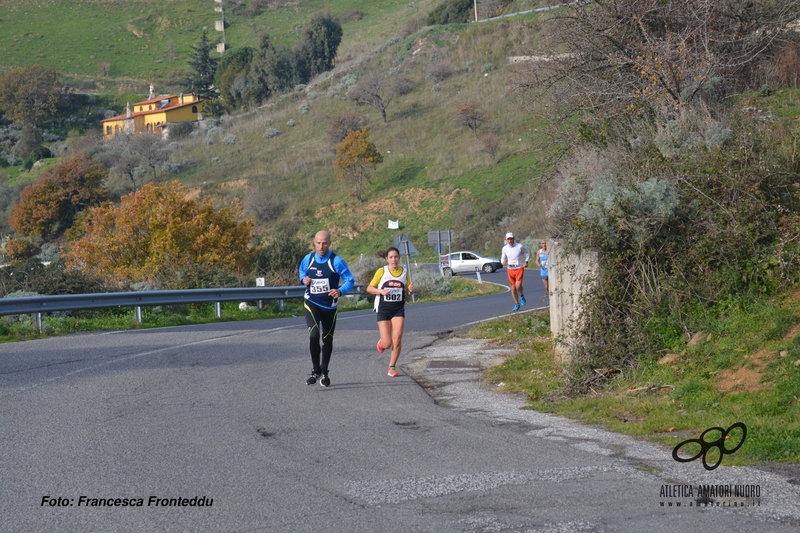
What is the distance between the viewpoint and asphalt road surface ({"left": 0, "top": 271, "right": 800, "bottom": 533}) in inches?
207

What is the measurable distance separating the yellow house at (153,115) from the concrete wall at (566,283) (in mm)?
90723

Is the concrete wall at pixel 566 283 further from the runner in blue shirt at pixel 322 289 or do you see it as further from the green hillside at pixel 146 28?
the green hillside at pixel 146 28

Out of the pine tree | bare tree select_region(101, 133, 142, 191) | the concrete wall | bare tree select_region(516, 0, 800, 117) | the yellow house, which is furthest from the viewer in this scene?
the pine tree

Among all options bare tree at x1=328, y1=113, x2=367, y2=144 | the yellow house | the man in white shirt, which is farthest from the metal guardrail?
the yellow house

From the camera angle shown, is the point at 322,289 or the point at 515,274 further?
the point at 515,274

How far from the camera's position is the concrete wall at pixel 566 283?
10.4 m

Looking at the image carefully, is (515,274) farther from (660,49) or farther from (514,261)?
(660,49)

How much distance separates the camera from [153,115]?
101938 mm

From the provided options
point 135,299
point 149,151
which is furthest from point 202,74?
point 135,299

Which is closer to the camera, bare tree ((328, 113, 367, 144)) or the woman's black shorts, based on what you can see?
the woman's black shorts

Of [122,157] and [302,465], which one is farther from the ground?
[122,157]

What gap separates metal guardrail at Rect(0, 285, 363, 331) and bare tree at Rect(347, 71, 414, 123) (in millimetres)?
60549

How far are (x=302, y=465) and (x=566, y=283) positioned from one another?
18.6 feet

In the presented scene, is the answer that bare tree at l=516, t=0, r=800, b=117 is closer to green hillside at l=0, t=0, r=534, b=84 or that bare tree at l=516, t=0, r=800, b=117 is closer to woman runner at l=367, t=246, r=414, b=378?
woman runner at l=367, t=246, r=414, b=378
